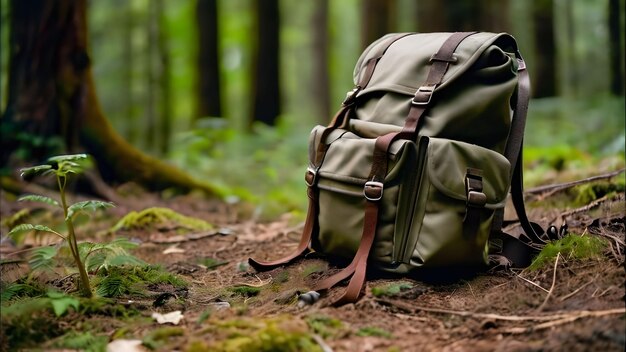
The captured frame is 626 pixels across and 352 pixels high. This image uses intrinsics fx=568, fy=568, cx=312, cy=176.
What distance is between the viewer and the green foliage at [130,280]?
267 cm

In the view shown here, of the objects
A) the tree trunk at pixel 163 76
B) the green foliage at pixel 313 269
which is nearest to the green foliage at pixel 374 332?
the green foliage at pixel 313 269

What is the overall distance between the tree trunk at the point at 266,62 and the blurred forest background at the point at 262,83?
0.02m

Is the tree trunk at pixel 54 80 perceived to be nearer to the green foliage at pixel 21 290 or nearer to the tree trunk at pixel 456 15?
the green foliage at pixel 21 290

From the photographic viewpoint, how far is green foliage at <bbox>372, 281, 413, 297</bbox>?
8.20 feet

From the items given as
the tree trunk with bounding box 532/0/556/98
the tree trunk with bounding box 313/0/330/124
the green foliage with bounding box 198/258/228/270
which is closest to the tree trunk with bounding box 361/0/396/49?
the tree trunk with bounding box 532/0/556/98

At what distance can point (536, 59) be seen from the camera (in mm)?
9609

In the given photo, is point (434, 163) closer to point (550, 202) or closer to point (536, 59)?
point (550, 202)

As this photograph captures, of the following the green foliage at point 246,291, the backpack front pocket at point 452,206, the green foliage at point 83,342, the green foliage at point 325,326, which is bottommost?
the green foliage at point 246,291

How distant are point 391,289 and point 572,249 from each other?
92 cm

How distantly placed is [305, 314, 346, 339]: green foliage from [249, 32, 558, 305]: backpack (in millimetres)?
217

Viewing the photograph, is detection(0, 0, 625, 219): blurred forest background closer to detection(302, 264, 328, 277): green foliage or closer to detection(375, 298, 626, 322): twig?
detection(302, 264, 328, 277): green foliage

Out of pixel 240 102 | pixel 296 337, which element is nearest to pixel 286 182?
pixel 296 337

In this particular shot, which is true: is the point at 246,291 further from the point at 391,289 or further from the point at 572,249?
the point at 572,249

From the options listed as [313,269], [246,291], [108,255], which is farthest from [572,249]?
[108,255]
